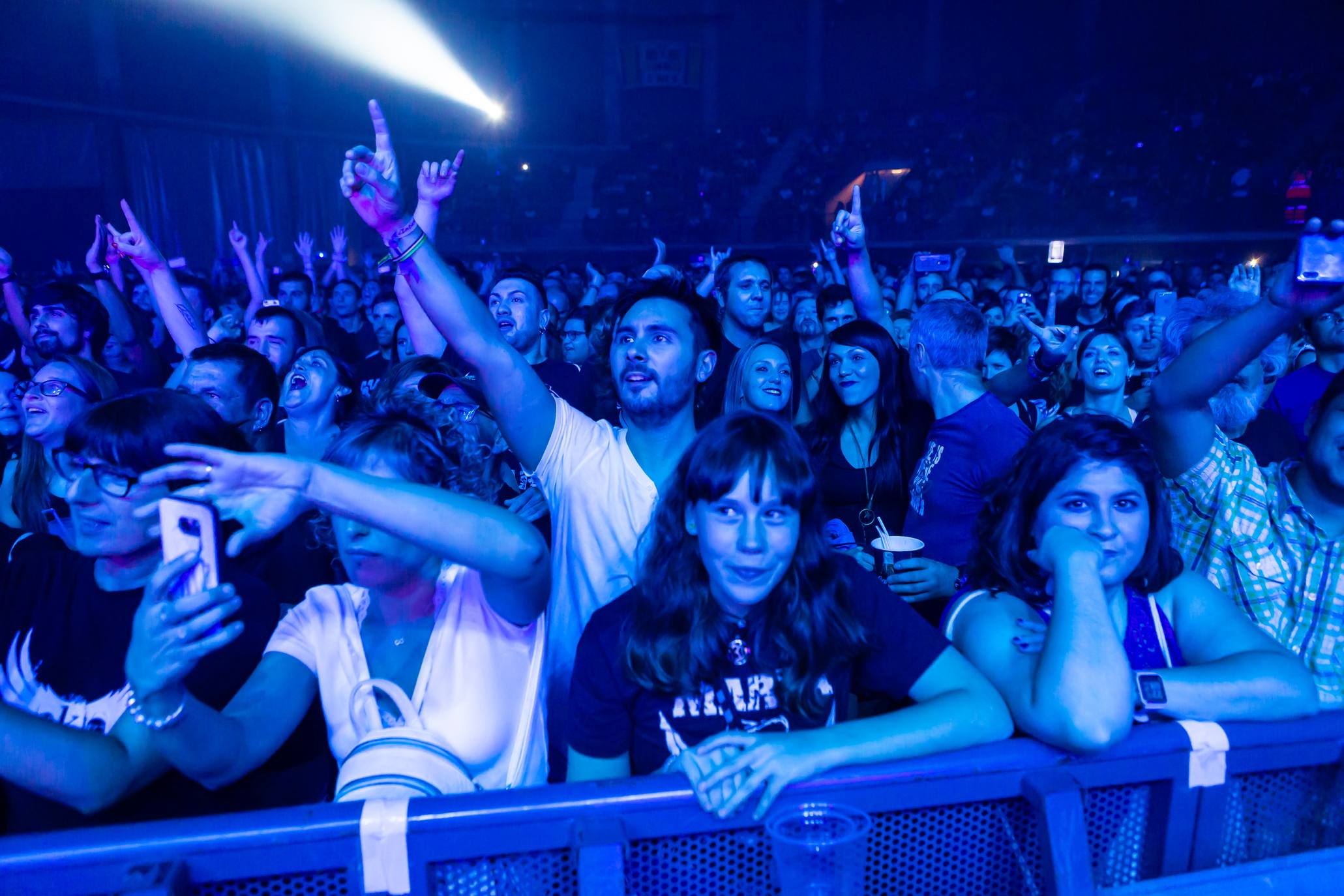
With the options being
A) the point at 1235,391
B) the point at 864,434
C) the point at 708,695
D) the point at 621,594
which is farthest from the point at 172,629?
the point at 1235,391

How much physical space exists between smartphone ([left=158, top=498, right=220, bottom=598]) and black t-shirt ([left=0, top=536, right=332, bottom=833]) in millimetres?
460

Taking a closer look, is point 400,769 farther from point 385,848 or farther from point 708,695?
point 708,695

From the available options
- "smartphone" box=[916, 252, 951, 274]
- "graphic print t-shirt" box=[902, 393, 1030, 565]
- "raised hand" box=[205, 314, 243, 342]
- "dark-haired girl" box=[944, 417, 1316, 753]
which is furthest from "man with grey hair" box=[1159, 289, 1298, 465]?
"raised hand" box=[205, 314, 243, 342]

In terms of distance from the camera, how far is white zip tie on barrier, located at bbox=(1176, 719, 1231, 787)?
1088mm

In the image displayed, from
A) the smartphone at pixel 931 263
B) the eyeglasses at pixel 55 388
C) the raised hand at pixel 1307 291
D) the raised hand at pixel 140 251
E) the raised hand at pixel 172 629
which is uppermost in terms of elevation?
the smartphone at pixel 931 263

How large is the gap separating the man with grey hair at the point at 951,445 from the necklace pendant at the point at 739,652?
0.94 meters

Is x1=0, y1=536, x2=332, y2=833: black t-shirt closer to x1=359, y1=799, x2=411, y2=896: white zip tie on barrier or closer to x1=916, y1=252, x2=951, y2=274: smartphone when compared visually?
x1=359, y1=799, x2=411, y2=896: white zip tie on barrier

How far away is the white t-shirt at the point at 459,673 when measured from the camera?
4.40 ft

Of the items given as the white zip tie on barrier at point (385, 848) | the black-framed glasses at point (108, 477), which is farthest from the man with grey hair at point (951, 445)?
the black-framed glasses at point (108, 477)

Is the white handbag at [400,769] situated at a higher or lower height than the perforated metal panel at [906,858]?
higher

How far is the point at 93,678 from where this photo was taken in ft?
4.55

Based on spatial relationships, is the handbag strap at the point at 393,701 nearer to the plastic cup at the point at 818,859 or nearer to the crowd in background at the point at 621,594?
the crowd in background at the point at 621,594

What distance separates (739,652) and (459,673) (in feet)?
1.59

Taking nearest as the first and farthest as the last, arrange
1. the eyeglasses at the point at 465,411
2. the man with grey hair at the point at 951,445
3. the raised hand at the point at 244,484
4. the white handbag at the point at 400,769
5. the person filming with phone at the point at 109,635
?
the white handbag at the point at 400,769
the raised hand at the point at 244,484
the person filming with phone at the point at 109,635
the eyeglasses at the point at 465,411
the man with grey hair at the point at 951,445
